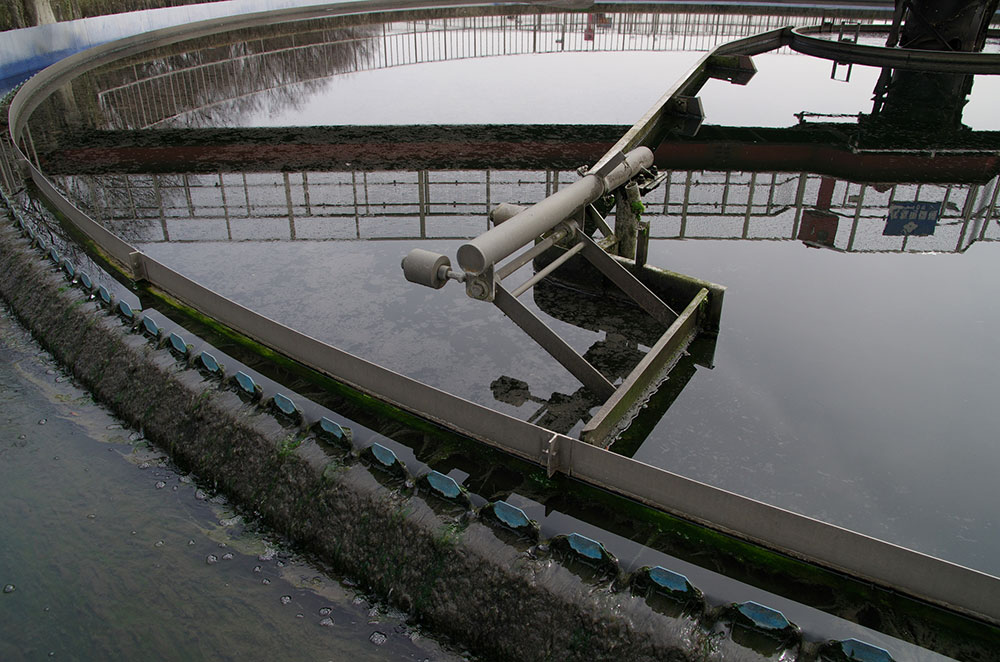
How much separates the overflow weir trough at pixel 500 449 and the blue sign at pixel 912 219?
16.8ft

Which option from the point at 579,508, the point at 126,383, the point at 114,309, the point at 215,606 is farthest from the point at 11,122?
the point at 579,508

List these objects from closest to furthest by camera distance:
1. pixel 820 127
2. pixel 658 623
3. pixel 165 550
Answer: pixel 658 623 → pixel 165 550 → pixel 820 127

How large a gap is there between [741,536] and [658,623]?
1113mm

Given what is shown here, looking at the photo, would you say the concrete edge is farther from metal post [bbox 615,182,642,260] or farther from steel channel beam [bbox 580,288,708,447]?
metal post [bbox 615,182,642,260]

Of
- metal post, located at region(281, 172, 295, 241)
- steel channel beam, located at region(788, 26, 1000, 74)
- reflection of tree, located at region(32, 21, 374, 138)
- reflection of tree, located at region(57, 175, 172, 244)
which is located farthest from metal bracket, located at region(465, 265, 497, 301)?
steel channel beam, located at region(788, 26, 1000, 74)

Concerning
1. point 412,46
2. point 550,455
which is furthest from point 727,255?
point 412,46

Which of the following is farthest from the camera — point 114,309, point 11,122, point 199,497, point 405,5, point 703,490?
point 405,5

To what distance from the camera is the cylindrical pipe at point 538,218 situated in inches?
262

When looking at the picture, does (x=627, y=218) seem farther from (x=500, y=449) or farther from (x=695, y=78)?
(x=695, y=78)

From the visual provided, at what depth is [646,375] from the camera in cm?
793

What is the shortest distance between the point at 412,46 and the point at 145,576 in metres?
23.3

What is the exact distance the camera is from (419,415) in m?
7.39

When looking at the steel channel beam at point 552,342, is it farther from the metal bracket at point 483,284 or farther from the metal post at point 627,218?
the metal post at point 627,218

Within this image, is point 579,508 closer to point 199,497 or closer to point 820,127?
point 199,497
